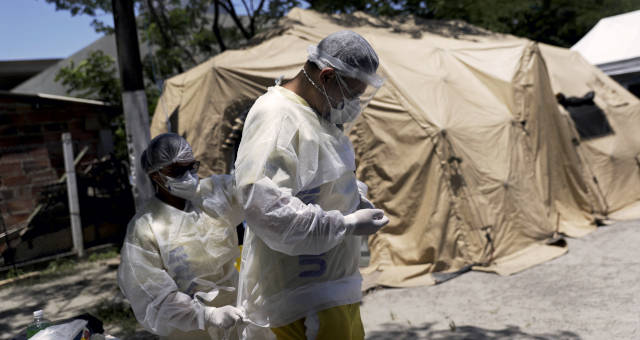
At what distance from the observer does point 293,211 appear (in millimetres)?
1508

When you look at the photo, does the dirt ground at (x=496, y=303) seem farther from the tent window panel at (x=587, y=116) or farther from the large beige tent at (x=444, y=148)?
the tent window panel at (x=587, y=116)

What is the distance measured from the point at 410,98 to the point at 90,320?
447 centimetres

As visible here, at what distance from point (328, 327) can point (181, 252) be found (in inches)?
35.4

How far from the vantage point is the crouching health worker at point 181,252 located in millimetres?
2180

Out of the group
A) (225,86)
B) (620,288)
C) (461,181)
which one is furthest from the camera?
(225,86)

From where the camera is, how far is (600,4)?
20797 millimetres

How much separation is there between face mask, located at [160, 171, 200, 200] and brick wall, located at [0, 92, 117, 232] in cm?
589

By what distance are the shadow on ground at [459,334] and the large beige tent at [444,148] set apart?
42.6 inches

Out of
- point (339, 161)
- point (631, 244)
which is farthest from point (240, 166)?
point (631, 244)

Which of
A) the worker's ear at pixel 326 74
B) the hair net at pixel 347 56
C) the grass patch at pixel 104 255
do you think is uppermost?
the hair net at pixel 347 56

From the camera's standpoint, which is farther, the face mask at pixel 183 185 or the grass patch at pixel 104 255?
the grass patch at pixel 104 255

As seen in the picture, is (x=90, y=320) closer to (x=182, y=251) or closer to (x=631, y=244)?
(x=182, y=251)

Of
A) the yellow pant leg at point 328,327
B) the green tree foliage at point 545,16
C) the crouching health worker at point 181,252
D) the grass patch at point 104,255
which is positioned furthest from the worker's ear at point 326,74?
the green tree foliage at point 545,16

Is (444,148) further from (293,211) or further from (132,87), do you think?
(293,211)
